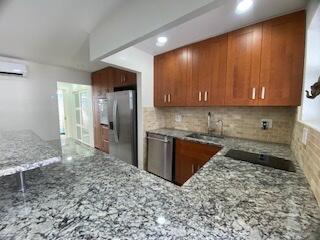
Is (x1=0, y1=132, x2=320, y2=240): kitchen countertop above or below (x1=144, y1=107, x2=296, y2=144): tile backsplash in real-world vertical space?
below

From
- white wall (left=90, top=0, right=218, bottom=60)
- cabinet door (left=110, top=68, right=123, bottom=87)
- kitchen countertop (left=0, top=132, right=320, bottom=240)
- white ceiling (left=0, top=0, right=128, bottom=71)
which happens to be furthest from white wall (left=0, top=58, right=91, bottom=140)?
kitchen countertop (left=0, top=132, right=320, bottom=240)

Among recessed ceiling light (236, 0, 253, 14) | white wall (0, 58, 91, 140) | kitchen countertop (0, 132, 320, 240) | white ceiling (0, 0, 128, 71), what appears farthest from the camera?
white wall (0, 58, 91, 140)

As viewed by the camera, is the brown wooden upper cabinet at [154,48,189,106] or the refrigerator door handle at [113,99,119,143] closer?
the brown wooden upper cabinet at [154,48,189,106]

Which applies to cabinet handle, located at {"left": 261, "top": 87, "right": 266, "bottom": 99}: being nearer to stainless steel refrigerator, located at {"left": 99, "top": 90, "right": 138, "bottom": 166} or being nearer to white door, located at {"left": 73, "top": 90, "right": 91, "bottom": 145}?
stainless steel refrigerator, located at {"left": 99, "top": 90, "right": 138, "bottom": 166}

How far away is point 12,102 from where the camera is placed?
2715 mm

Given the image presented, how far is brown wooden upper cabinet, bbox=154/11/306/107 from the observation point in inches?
62.4

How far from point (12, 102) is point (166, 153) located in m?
2.91

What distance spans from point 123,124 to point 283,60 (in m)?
2.58

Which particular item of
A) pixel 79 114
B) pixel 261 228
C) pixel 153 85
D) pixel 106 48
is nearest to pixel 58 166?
pixel 261 228

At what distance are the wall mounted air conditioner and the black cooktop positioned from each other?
11.8 feet

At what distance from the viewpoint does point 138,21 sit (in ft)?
4.35

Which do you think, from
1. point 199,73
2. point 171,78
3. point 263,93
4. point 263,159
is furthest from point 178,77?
point 263,159

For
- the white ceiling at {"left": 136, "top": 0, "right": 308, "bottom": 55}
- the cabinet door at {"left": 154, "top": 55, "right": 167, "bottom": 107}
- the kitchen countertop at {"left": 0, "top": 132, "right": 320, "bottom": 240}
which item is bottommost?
the kitchen countertop at {"left": 0, "top": 132, "right": 320, "bottom": 240}

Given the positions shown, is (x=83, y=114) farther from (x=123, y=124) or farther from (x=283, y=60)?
(x=283, y=60)
